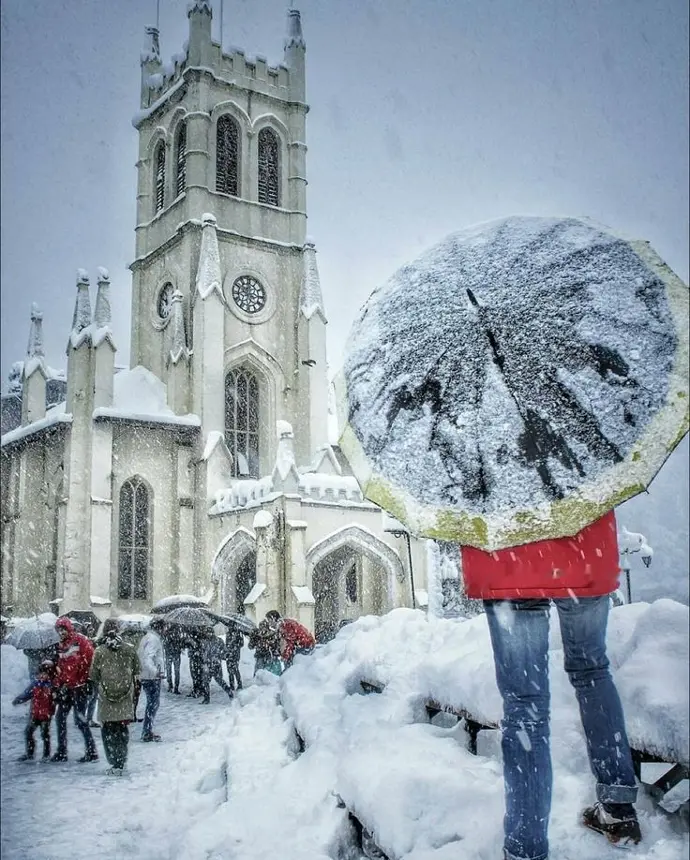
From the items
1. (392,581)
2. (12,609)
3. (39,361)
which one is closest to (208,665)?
(12,609)

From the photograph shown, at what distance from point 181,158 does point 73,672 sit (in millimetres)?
4562

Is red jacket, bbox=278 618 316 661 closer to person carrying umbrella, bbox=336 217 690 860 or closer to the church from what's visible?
the church

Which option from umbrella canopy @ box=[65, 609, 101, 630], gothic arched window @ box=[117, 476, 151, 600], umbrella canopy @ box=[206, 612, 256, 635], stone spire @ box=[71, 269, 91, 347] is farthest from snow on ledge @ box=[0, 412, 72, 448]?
umbrella canopy @ box=[206, 612, 256, 635]

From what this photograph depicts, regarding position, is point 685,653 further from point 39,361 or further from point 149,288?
point 149,288

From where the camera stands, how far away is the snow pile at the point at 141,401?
26.5 ft

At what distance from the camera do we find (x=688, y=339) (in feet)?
4.38

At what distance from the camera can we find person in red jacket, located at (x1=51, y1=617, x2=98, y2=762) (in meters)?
4.57

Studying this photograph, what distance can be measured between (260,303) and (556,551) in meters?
14.2

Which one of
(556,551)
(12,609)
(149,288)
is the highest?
(149,288)

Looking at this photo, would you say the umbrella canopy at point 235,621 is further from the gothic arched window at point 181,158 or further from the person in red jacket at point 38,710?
the gothic arched window at point 181,158

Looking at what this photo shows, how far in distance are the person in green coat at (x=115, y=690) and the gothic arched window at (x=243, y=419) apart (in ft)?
16.5

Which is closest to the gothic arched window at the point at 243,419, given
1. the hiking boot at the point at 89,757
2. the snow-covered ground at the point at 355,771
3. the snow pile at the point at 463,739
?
the hiking boot at the point at 89,757

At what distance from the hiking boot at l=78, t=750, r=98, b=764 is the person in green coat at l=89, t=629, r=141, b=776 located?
0.26ft

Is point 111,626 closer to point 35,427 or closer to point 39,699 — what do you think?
point 39,699
